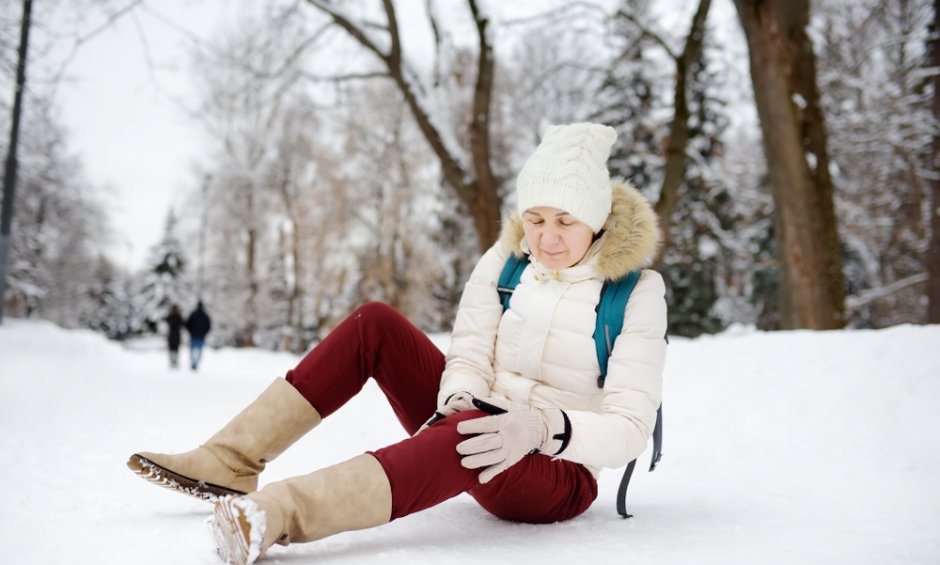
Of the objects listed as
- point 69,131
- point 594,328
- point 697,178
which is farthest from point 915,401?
point 69,131

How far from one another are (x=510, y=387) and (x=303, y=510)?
2.93 ft

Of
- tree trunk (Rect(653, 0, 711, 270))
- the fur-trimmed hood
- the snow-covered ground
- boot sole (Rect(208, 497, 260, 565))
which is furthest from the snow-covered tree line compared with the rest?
boot sole (Rect(208, 497, 260, 565))

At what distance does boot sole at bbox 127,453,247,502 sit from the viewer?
1828mm

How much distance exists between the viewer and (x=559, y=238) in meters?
2.18

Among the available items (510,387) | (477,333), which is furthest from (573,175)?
(510,387)

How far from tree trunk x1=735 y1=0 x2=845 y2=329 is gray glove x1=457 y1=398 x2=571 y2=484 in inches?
201

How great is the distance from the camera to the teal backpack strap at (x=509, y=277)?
7.63 feet

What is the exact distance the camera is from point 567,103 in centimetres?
1858

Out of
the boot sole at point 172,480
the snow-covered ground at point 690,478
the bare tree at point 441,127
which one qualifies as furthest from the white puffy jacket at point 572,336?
the bare tree at point 441,127

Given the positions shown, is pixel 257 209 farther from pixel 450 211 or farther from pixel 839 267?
pixel 839 267

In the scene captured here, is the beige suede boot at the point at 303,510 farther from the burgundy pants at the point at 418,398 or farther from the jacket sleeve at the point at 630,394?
the jacket sleeve at the point at 630,394

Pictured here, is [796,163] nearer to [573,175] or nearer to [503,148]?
[573,175]

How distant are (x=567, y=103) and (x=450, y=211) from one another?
491cm

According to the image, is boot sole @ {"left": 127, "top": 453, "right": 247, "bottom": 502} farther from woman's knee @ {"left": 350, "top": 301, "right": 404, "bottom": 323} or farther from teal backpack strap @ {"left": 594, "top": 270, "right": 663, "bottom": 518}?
teal backpack strap @ {"left": 594, "top": 270, "right": 663, "bottom": 518}
